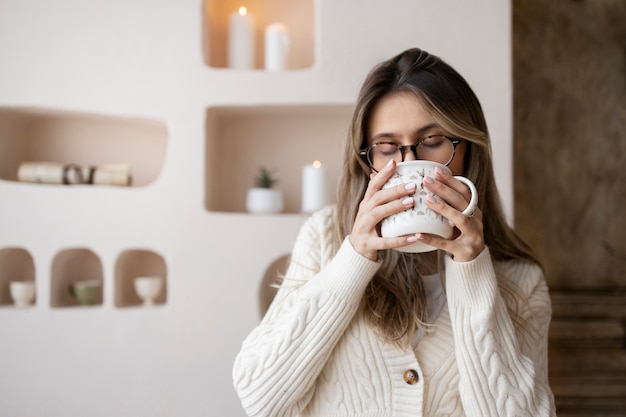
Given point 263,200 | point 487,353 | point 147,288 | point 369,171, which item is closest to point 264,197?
point 263,200

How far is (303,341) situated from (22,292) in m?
1.08

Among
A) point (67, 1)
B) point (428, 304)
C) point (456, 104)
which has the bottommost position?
point (428, 304)

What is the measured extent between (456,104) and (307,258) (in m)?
0.39

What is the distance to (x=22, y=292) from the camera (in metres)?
1.60

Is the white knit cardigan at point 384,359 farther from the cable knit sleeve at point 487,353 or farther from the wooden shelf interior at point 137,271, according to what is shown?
the wooden shelf interior at point 137,271

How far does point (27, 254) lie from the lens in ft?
5.82

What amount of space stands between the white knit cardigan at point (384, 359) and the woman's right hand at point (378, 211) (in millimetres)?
27

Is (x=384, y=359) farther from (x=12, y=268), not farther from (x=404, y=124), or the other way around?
(x=12, y=268)

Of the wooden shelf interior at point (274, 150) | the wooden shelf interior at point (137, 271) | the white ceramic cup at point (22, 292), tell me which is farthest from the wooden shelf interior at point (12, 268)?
the wooden shelf interior at point (274, 150)

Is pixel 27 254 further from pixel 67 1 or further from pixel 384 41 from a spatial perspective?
pixel 384 41

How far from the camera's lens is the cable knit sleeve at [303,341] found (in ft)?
2.99

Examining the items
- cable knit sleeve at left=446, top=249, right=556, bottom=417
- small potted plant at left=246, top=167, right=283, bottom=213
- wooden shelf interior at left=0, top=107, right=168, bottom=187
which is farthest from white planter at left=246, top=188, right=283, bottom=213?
cable knit sleeve at left=446, top=249, right=556, bottom=417

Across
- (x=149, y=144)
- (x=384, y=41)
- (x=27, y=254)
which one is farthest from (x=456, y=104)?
(x=27, y=254)

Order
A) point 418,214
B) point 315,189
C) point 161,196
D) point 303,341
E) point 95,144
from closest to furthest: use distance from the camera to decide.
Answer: point 418,214
point 303,341
point 161,196
point 315,189
point 95,144
